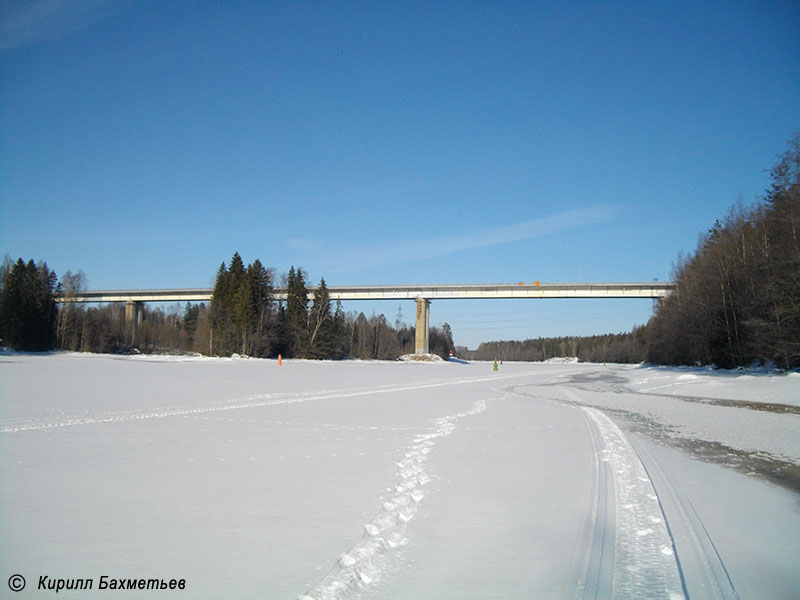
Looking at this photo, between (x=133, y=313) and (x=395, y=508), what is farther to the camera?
(x=133, y=313)

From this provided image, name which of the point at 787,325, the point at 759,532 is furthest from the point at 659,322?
the point at 759,532

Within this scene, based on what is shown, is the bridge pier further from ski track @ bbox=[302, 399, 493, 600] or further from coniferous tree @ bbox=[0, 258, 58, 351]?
ski track @ bbox=[302, 399, 493, 600]

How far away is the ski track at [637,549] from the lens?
3.71 m

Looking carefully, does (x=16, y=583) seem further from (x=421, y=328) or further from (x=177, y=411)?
(x=421, y=328)

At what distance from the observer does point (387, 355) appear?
101 meters

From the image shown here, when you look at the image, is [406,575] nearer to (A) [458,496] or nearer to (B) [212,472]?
(A) [458,496]

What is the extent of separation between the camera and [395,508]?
5.42m

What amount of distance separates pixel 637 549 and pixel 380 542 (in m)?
2.22

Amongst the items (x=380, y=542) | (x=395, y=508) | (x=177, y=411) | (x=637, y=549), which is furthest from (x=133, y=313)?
(x=637, y=549)

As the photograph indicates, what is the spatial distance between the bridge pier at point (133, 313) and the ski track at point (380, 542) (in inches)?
3917

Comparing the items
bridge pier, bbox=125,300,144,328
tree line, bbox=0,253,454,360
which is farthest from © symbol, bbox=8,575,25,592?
bridge pier, bbox=125,300,144,328

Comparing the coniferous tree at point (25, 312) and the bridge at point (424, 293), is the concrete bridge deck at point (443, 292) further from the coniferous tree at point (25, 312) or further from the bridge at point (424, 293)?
the coniferous tree at point (25, 312)

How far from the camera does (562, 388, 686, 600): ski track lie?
3.71 m

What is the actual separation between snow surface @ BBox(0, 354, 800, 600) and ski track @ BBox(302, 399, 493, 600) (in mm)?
21
